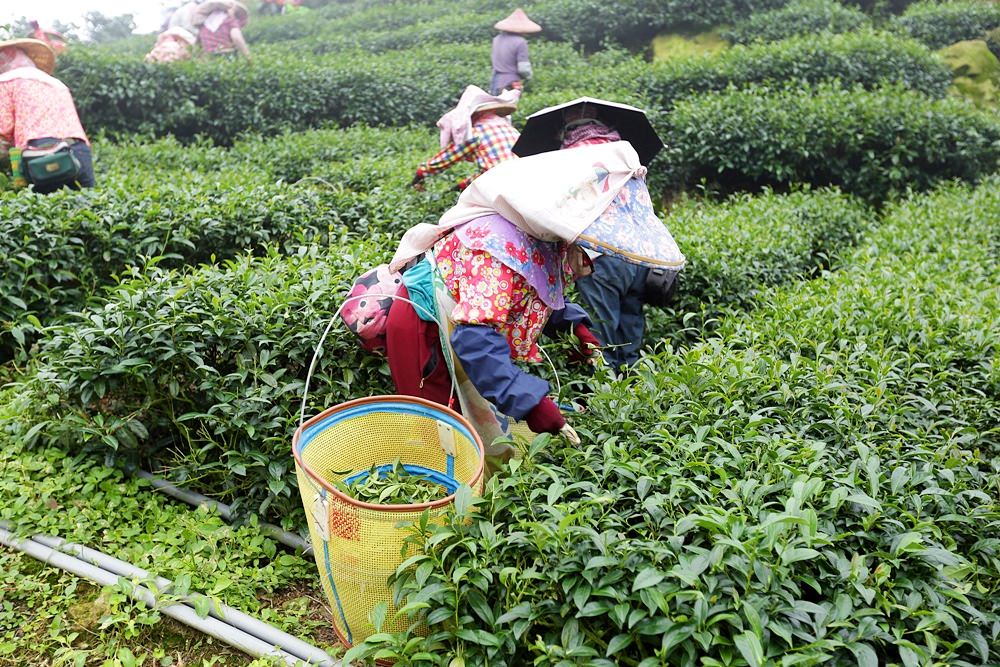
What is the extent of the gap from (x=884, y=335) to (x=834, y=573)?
69.0 inches

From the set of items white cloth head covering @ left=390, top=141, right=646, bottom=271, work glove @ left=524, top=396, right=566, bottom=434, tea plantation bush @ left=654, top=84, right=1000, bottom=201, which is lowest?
tea plantation bush @ left=654, top=84, right=1000, bottom=201

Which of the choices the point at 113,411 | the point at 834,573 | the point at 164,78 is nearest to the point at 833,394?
the point at 834,573

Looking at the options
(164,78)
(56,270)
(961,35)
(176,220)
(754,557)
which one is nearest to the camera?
(754,557)

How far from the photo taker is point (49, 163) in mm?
5020

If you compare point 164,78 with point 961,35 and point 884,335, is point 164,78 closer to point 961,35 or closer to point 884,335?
point 884,335

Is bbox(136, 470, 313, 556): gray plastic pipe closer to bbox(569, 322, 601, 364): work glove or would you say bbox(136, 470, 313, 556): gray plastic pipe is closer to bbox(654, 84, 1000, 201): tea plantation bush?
bbox(569, 322, 601, 364): work glove

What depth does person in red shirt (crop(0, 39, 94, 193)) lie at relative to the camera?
507cm

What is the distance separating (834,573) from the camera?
78.0 inches

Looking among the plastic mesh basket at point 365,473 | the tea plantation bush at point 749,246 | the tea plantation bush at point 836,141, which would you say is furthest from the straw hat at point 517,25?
the plastic mesh basket at point 365,473

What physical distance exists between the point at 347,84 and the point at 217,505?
25.1ft

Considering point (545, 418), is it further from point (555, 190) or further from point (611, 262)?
point (611, 262)

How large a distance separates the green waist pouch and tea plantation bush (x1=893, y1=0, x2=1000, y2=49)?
12.2 meters

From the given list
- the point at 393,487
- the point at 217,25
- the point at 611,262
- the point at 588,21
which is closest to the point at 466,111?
the point at 611,262

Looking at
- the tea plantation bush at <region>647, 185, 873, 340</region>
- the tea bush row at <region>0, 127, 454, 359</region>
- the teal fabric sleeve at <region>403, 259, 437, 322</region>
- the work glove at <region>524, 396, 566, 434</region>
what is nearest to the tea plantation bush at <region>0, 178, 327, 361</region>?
the tea bush row at <region>0, 127, 454, 359</region>
